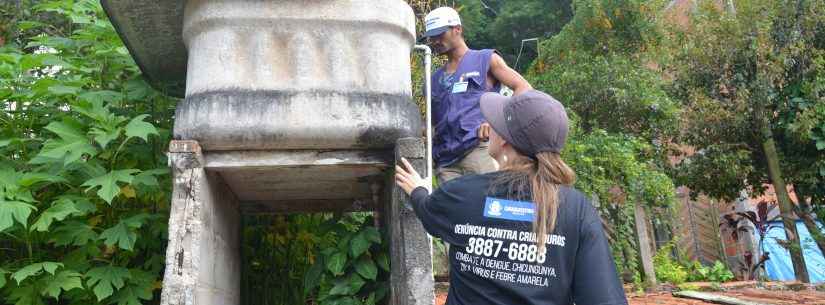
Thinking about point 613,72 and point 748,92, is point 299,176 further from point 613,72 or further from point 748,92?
point 748,92

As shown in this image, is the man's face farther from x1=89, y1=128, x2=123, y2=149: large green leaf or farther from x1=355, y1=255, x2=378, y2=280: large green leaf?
x1=89, y1=128, x2=123, y2=149: large green leaf

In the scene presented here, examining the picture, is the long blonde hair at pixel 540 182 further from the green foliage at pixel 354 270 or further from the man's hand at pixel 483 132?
the green foliage at pixel 354 270

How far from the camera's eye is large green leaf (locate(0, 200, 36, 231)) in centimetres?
313

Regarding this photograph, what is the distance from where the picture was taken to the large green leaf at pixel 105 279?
135 inches

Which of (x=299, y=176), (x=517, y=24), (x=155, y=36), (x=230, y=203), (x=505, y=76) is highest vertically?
(x=517, y=24)

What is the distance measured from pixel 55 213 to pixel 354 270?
154cm

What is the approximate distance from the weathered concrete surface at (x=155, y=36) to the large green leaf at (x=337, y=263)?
1.56 meters

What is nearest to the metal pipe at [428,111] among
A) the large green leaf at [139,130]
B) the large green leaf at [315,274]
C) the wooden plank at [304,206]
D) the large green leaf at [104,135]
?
the large green leaf at [315,274]

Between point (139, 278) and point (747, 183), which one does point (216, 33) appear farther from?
point (747, 183)

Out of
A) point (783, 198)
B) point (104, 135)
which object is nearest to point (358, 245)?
point (104, 135)

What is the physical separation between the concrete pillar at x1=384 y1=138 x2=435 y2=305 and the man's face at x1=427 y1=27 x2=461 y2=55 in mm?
707

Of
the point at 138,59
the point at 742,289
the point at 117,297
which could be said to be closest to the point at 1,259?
the point at 117,297

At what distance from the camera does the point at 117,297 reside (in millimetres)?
3611

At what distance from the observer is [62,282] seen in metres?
3.41
